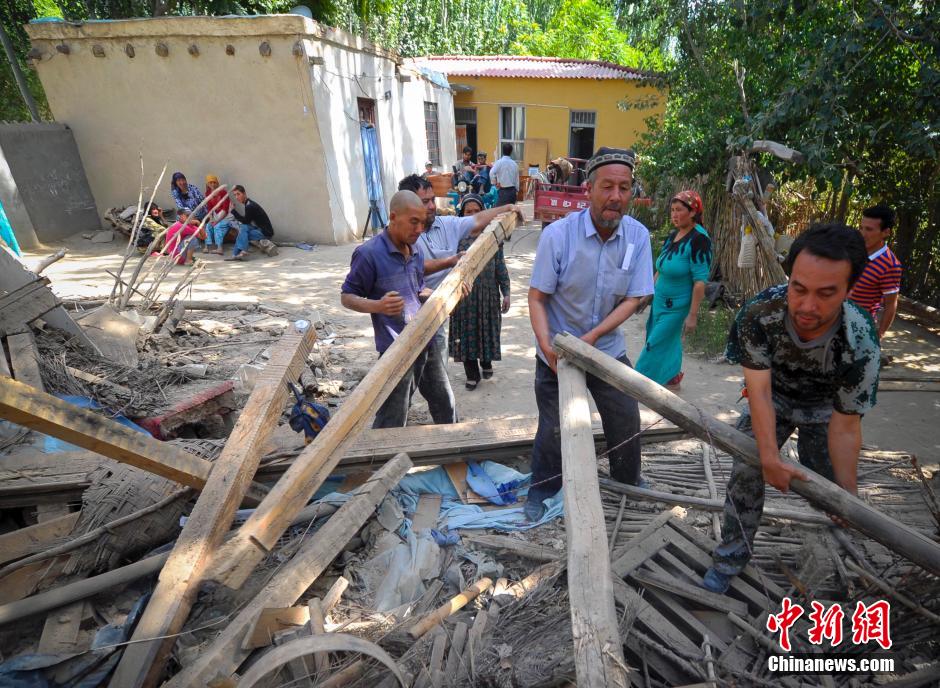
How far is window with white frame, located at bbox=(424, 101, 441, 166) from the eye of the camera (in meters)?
15.3

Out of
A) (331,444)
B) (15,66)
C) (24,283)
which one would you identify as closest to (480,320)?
(331,444)

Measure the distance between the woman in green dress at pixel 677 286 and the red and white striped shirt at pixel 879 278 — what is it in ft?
4.01

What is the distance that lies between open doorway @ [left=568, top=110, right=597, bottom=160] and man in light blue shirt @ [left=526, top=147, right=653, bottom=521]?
16598mm

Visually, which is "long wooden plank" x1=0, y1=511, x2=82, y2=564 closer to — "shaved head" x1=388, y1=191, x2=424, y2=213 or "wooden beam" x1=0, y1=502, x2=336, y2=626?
"wooden beam" x1=0, y1=502, x2=336, y2=626

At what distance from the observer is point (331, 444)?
211cm

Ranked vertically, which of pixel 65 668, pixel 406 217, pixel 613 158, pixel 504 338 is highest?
pixel 613 158

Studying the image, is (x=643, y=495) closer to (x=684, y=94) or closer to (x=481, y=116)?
(x=684, y=94)

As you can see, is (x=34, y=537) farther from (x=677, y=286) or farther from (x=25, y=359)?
(x=677, y=286)

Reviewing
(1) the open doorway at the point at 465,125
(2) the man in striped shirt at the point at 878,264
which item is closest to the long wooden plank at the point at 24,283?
(2) the man in striped shirt at the point at 878,264

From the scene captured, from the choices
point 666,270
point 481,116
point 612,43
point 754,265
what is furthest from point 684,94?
point 612,43

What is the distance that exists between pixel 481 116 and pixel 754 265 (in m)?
14.6

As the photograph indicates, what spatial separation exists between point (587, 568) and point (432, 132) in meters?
16.3

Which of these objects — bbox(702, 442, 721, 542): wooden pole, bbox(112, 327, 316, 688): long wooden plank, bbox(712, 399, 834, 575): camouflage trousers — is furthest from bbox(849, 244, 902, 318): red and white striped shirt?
bbox(112, 327, 316, 688): long wooden plank

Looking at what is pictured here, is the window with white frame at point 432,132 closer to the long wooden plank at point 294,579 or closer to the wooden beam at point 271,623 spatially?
the long wooden plank at point 294,579
